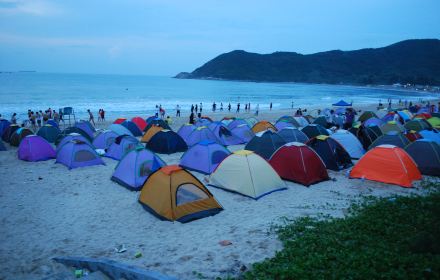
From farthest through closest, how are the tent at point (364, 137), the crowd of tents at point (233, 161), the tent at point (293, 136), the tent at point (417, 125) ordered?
the tent at point (417, 125), the tent at point (364, 137), the tent at point (293, 136), the crowd of tents at point (233, 161)

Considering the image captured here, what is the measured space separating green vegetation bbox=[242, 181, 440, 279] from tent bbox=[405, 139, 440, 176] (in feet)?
14.9

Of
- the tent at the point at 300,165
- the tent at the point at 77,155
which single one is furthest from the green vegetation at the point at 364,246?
the tent at the point at 77,155

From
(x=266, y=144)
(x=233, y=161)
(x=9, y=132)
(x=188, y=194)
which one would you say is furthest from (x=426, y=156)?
Answer: (x=9, y=132)

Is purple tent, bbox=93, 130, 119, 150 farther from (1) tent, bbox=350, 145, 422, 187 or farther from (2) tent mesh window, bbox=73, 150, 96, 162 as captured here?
(1) tent, bbox=350, 145, 422, 187

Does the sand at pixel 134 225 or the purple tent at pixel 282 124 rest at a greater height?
the purple tent at pixel 282 124

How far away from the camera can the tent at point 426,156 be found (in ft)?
40.3

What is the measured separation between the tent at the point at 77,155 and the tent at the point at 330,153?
9.10 metres

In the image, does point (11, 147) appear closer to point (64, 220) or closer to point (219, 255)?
point (64, 220)

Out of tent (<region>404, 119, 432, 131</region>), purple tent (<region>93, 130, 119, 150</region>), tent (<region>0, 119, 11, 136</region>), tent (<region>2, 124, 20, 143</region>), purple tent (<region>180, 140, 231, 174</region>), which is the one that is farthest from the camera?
tent (<region>0, 119, 11, 136</region>)

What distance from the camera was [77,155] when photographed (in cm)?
1384

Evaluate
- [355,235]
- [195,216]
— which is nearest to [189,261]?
[195,216]

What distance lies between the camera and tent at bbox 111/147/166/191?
11078mm

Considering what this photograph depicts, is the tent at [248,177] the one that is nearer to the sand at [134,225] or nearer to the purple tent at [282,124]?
the sand at [134,225]

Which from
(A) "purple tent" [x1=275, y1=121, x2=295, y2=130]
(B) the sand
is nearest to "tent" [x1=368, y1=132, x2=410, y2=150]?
(B) the sand
